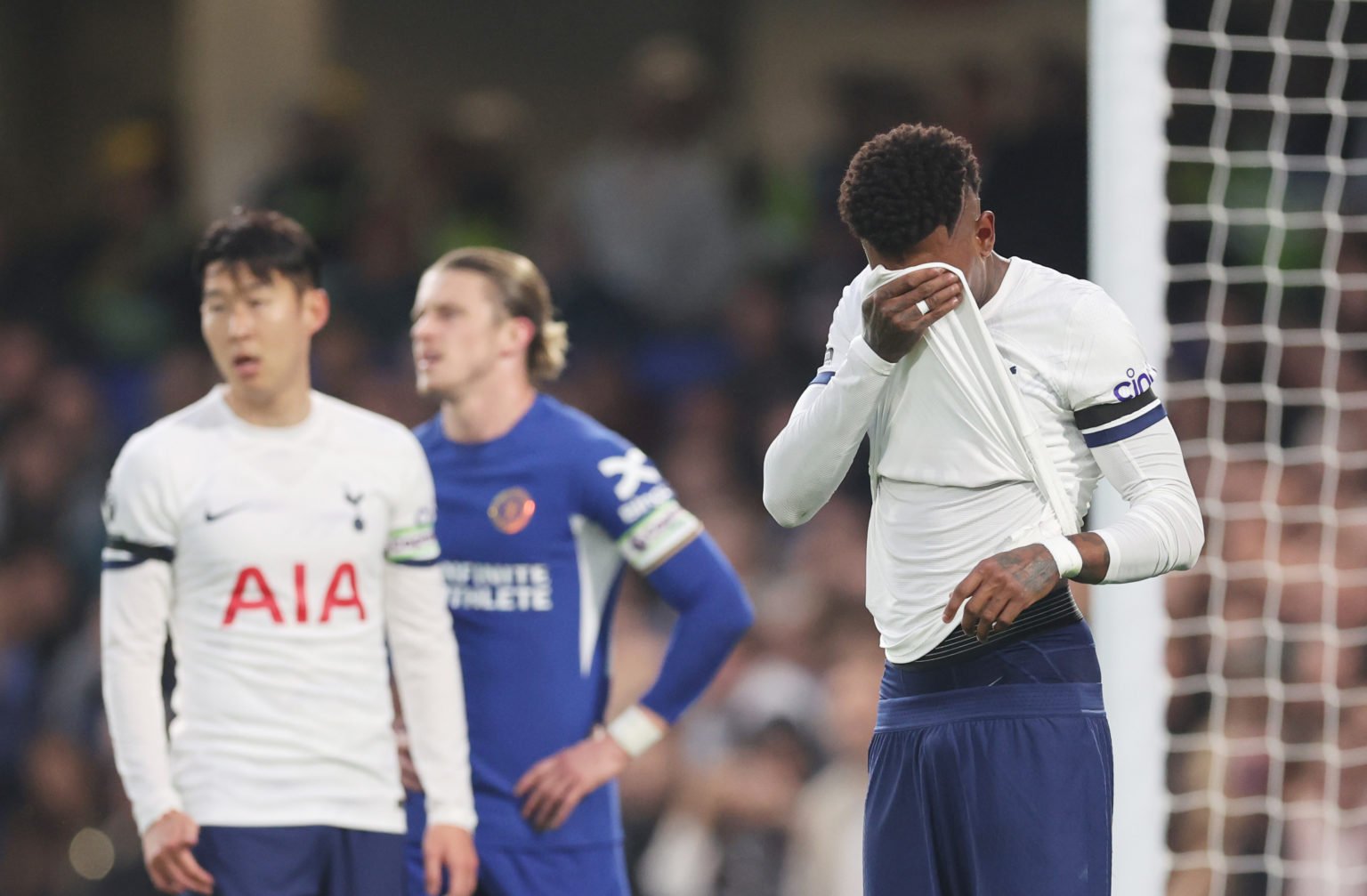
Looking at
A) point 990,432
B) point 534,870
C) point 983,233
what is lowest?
point 534,870

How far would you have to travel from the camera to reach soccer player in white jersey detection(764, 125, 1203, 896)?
247 cm

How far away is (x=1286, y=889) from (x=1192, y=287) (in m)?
2.70

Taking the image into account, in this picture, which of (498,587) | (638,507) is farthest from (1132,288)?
(498,587)

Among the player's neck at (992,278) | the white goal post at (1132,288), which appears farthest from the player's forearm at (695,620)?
the player's neck at (992,278)

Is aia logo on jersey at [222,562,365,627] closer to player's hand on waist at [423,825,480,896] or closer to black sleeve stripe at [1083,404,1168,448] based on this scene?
player's hand on waist at [423,825,480,896]

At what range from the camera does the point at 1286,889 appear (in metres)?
5.84

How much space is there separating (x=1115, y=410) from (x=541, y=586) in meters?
1.74

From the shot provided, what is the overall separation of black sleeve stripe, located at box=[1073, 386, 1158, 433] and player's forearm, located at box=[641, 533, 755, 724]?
5.29ft

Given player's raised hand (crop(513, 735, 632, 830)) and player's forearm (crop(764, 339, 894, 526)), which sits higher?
player's forearm (crop(764, 339, 894, 526))

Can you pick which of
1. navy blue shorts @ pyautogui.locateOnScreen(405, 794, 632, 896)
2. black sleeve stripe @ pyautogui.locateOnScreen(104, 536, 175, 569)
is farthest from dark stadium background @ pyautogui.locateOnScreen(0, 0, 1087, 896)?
black sleeve stripe @ pyautogui.locateOnScreen(104, 536, 175, 569)

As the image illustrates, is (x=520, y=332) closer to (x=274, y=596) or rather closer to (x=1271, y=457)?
(x=274, y=596)

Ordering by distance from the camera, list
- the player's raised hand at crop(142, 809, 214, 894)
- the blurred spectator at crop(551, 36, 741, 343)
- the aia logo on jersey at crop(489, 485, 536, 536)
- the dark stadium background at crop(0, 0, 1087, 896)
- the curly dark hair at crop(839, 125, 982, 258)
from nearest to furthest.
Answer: the curly dark hair at crop(839, 125, 982, 258) < the player's raised hand at crop(142, 809, 214, 894) < the aia logo on jersey at crop(489, 485, 536, 536) < the dark stadium background at crop(0, 0, 1087, 896) < the blurred spectator at crop(551, 36, 741, 343)

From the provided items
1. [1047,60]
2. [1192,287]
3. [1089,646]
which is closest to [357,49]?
[1047,60]

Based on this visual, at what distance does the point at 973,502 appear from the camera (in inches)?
99.9
